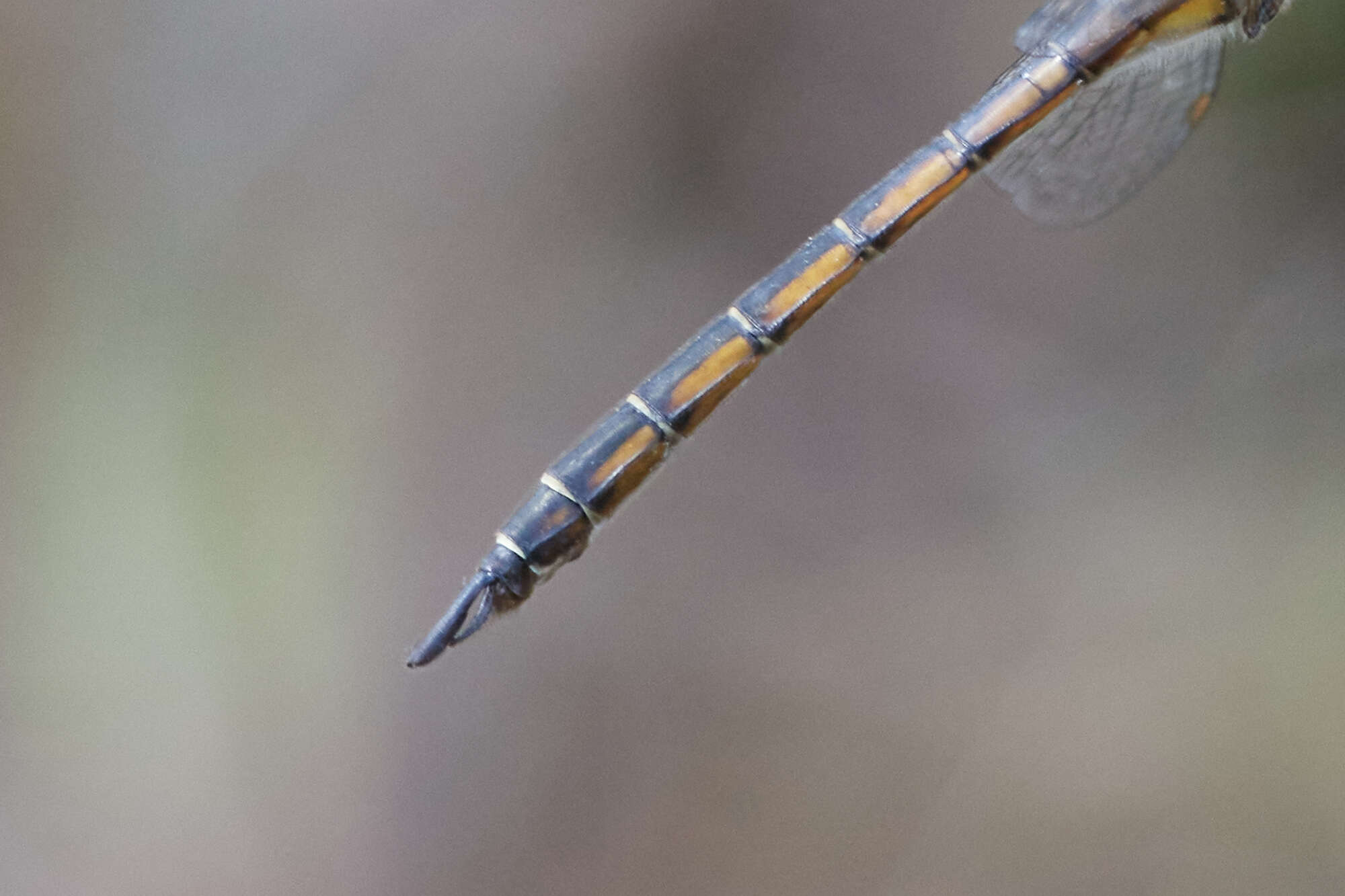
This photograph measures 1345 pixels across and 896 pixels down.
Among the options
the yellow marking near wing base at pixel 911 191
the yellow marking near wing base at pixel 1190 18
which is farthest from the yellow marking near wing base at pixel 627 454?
the yellow marking near wing base at pixel 1190 18

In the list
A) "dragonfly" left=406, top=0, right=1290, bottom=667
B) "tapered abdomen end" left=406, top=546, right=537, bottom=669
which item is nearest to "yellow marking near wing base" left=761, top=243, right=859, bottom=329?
"dragonfly" left=406, top=0, right=1290, bottom=667

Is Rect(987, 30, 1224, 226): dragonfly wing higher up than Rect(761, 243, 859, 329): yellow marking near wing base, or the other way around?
Rect(987, 30, 1224, 226): dragonfly wing

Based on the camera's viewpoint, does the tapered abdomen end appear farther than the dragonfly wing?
No

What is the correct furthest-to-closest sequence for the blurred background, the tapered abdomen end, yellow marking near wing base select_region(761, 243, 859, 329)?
1. the blurred background
2. yellow marking near wing base select_region(761, 243, 859, 329)
3. the tapered abdomen end

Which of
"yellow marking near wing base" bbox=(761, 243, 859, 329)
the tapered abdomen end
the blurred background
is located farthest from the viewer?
the blurred background

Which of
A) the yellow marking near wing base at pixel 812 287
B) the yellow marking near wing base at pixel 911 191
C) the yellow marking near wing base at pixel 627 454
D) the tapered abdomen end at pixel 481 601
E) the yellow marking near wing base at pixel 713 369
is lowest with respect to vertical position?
the tapered abdomen end at pixel 481 601

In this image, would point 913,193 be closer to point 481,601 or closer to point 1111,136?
point 1111,136

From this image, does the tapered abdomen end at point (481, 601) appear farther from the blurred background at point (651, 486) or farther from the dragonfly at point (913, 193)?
the blurred background at point (651, 486)

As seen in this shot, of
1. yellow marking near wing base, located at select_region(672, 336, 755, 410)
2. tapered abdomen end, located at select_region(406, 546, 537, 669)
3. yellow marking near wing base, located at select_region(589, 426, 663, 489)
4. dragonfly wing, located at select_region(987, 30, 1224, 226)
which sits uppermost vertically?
dragonfly wing, located at select_region(987, 30, 1224, 226)

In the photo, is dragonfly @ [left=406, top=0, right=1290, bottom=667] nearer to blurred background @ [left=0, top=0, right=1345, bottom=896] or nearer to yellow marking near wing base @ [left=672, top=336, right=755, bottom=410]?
yellow marking near wing base @ [left=672, top=336, right=755, bottom=410]
